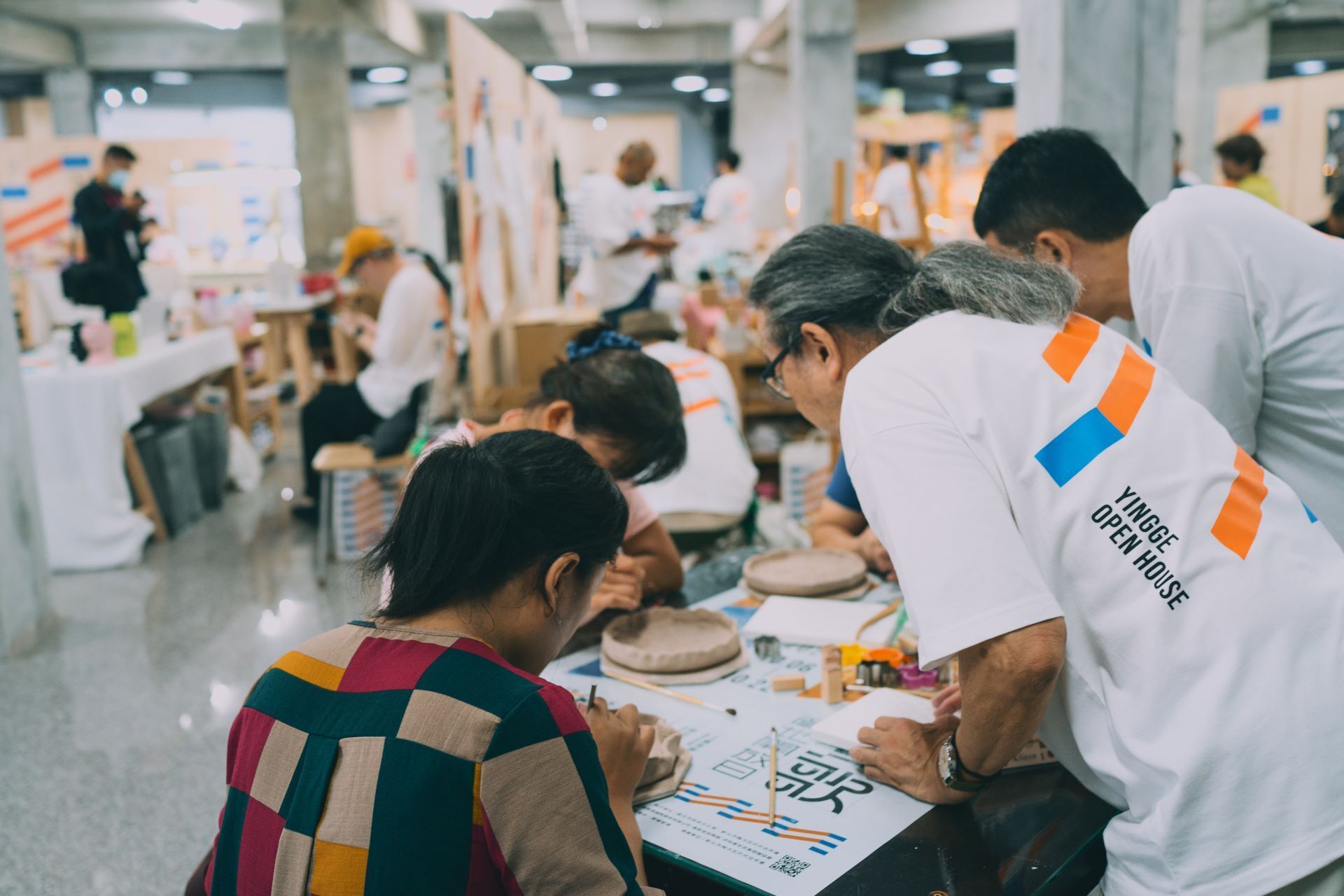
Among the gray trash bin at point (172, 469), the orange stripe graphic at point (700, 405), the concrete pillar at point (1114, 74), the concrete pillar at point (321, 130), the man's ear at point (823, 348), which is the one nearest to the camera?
the man's ear at point (823, 348)

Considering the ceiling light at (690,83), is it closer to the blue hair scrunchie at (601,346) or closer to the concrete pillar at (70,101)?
the concrete pillar at (70,101)

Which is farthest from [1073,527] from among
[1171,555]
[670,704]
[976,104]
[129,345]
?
[976,104]

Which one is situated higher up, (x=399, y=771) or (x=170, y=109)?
(x=170, y=109)

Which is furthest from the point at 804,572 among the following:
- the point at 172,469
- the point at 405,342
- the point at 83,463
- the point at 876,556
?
the point at 172,469

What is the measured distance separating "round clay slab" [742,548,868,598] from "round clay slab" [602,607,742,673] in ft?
0.79

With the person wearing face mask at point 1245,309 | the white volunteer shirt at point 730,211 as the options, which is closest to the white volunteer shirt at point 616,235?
the white volunteer shirt at point 730,211

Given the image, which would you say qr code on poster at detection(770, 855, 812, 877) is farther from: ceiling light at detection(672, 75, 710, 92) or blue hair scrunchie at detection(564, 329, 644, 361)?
ceiling light at detection(672, 75, 710, 92)

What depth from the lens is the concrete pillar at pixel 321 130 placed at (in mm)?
10953

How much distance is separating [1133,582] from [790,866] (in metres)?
0.49

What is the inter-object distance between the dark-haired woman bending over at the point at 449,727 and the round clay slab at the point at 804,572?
963 millimetres

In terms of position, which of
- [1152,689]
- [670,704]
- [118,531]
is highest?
[1152,689]

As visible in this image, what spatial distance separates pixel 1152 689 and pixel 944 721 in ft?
1.12

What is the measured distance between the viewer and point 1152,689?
1.16 m

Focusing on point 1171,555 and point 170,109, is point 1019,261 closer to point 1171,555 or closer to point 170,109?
point 1171,555
